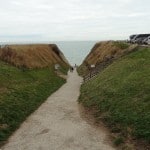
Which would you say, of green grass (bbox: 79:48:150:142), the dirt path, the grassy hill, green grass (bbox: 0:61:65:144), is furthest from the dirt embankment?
the dirt path

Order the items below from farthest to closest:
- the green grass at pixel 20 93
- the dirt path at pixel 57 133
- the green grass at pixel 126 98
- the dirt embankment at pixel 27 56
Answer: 1. the dirt embankment at pixel 27 56
2. the green grass at pixel 20 93
3. the green grass at pixel 126 98
4. the dirt path at pixel 57 133

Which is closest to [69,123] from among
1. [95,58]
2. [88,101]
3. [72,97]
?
[88,101]

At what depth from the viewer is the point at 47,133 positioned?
27.4 m

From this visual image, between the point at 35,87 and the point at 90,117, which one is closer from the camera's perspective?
the point at 90,117

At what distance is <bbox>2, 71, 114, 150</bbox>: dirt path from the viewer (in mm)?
24562

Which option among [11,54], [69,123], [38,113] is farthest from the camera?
[11,54]

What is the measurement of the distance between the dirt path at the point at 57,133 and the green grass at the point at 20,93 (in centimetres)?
83

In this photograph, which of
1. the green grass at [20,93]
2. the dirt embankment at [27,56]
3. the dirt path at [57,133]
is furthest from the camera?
the dirt embankment at [27,56]

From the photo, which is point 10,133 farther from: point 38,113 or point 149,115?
point 149,115

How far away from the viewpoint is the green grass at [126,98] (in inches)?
1054

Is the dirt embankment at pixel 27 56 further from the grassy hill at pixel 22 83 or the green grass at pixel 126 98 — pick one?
the green grass at pixel 126 98

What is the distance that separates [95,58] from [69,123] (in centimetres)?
4871

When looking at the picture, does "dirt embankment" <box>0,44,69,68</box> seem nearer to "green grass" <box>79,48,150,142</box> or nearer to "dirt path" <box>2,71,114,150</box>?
"green grass" <box>79,48,150,142</box>

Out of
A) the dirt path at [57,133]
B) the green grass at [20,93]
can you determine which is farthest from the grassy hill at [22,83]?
the dirt path at [57,133]
